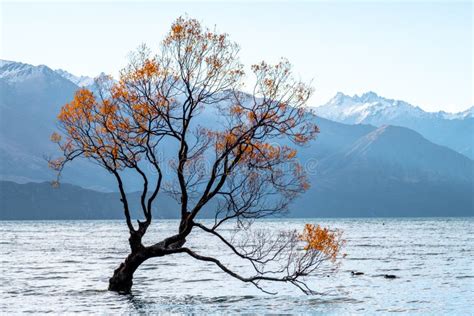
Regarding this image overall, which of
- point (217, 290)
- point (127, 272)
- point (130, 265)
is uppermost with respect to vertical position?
point (130, 265)

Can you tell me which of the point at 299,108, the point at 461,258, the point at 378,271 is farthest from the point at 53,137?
the point at 461,258

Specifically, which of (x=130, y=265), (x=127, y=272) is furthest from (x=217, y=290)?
(x=130, y=265)

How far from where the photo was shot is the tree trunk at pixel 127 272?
4984cm

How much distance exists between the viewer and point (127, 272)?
5188 cm

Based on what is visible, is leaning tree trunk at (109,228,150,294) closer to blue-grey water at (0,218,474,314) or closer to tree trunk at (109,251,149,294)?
tree trunk at (109,251,149,294)

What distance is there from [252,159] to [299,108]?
517 centimetres

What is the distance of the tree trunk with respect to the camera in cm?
4984

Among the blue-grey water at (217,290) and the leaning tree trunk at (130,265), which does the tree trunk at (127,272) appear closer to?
the leaning tree trunk at (130,265)

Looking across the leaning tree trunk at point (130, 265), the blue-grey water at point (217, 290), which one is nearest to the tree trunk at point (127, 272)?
the leaning tree trunk at point (130, 265)

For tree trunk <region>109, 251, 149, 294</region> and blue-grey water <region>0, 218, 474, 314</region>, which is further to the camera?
blue-grey water <region>0, 218, 474, 314</region>

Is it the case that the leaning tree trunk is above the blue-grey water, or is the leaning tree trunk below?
above

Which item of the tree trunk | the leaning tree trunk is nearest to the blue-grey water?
the tree trunk

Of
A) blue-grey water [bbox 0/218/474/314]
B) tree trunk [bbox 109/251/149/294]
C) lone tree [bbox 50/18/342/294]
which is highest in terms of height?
lone tree [bbox 50/18/342/294]

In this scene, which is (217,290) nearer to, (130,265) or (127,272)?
(127,272)
